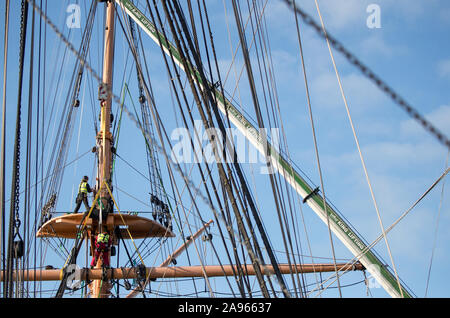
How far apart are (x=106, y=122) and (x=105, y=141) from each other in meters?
0.53

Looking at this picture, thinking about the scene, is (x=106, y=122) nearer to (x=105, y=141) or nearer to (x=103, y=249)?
(x=105, y=141)

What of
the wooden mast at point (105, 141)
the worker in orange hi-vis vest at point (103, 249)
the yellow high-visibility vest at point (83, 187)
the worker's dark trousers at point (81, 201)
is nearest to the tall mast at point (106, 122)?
the wooden mast at point (105, 141)

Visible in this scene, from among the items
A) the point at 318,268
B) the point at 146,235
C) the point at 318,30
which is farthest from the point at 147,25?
the point at 318,30

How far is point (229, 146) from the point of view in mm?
8031

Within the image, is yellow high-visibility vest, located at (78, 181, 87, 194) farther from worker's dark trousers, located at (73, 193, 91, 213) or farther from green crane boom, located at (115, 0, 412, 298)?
green crane boom, located at (115, 0, 412, 298)

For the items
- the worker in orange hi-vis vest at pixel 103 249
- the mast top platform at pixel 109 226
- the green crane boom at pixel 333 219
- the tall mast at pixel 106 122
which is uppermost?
the tall mast at pixel 106 122

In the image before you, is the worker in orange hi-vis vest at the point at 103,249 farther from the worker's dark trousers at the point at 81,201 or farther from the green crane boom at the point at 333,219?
the green crane boom at the point at 333,219

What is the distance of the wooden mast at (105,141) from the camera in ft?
59.5

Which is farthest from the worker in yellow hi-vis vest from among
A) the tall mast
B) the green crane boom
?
the green crane boom
